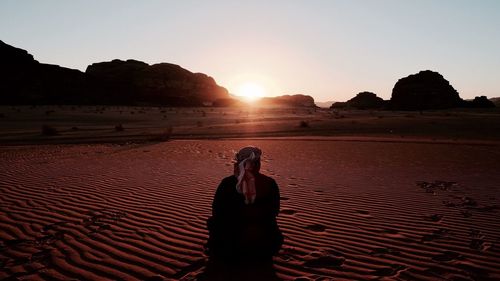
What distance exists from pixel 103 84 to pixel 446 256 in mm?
72158

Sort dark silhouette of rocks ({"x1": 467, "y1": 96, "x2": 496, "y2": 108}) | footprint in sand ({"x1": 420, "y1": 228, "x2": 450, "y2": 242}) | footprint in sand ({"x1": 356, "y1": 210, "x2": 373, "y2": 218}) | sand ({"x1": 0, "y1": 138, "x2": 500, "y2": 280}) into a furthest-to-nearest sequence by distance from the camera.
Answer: dark silhouette of rocks ({"x1": 467, "y1": 96, "x2": 496, "y2": 108}) → footprint in sand ({"x1": 356, "y1": 210, "x2": 373, "y2": 218}) → footprint in sand ({"x1": 420, "y1": 228, "x2": 450, "y2": 242}) → sand ({"x1": 0, "y1": 138, "x2": 500, "y2": 280})

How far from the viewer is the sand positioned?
441 cm

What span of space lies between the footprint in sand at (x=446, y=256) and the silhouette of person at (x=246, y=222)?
6.24 ft

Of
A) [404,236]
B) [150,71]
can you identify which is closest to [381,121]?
[404,236]

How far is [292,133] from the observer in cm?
2305

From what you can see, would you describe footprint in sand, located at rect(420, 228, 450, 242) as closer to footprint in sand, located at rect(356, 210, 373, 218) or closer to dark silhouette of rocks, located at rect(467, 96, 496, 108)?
footprint in sand, located at rect(356, 210, 373, 218)

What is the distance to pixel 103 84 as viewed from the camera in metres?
70.0

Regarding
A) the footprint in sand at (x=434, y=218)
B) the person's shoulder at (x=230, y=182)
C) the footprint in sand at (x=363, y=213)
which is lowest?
the footprint in sand at (x=363, y=213)

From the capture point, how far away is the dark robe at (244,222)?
4152 millimetres

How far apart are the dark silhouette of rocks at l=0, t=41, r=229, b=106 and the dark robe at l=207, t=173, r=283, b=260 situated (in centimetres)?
5680


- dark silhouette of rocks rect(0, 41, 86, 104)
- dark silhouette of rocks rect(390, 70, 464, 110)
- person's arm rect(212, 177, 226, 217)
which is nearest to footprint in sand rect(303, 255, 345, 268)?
person's arm rect(212, 177, 226, 217)

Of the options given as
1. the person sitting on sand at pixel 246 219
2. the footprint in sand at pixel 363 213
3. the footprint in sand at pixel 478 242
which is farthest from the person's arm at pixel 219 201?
the footprint in sand at pixel 478 242

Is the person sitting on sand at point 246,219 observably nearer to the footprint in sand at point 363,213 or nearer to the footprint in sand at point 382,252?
the footprint in sand at point 382,252

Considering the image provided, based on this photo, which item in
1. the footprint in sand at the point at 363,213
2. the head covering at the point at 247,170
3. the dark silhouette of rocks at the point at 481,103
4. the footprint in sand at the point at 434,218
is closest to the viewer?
the head covering at the point at 247,170
